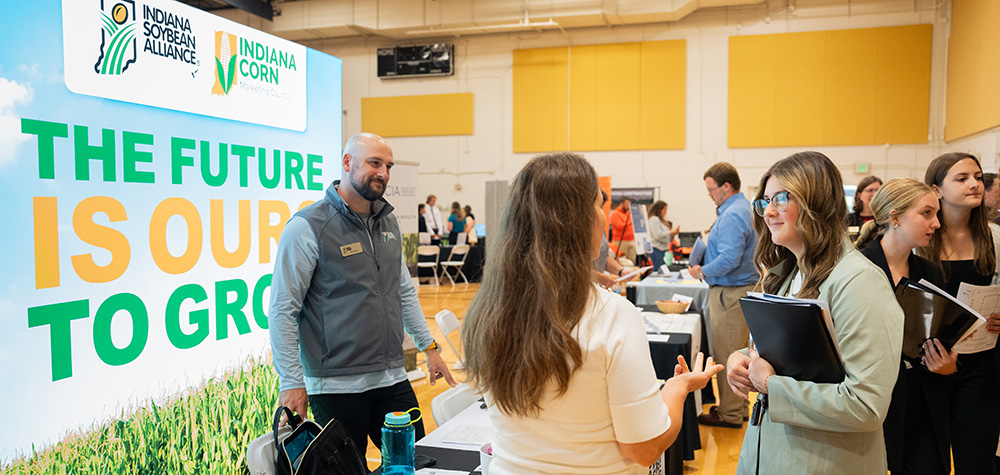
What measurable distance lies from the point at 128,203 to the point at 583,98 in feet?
38.9

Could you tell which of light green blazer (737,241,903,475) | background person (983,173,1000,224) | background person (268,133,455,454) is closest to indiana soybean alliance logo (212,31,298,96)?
background person (268,133,455,454)

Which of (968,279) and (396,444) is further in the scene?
(968,279)

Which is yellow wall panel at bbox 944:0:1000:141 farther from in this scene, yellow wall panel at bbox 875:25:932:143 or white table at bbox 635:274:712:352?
white table at bbox 635:274:712:352

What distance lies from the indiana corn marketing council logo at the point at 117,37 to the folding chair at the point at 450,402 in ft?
6.58

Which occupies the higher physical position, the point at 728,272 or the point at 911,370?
the point at 728,272

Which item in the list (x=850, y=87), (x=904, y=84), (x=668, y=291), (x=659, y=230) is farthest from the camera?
(x=850, y=87)

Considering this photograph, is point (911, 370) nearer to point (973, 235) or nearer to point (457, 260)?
point (973, 235)

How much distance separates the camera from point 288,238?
2.59m

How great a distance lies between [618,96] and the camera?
44.6 ft

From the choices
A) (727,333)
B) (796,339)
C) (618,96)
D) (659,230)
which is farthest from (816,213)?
(618,96)

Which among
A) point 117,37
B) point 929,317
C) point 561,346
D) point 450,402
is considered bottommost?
point 450,402

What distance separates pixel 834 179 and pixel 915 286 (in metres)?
0.85

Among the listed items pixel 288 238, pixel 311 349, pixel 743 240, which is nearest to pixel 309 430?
pixel 311 349

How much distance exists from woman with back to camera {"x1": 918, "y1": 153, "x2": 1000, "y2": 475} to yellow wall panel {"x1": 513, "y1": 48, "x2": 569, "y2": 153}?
37.3 feet
